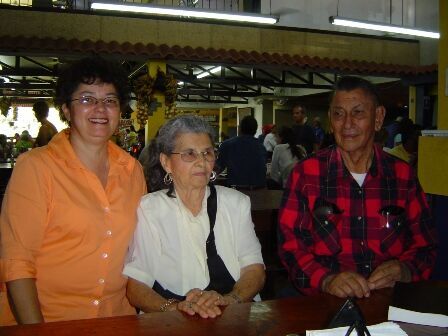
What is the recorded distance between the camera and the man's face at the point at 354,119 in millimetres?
2404

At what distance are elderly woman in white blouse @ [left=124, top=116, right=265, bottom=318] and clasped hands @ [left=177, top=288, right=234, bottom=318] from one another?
26 cm

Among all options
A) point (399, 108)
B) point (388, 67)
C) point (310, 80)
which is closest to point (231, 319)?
point (388, 67)

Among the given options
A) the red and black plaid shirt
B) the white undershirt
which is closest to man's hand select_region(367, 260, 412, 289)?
the red and black plaid shirt

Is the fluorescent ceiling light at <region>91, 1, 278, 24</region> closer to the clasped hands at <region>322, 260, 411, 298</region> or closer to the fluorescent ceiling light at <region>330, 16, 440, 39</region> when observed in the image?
the fluorescent ceiling light at <region>330, 16, 440, 39</region>

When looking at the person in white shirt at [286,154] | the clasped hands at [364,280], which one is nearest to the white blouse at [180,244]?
the clasped hands at [364,280]

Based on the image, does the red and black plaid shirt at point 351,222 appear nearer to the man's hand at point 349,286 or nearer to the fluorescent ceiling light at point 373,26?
the man's hand at point 349,286

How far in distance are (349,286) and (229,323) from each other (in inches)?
24.7

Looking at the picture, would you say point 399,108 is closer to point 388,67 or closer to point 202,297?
point 388,67

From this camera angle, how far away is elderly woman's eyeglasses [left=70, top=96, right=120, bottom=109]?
2.07m

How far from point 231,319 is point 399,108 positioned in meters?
14.7

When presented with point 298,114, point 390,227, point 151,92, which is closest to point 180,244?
point 390,227

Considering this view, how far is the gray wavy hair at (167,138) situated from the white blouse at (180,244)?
16 centimetres

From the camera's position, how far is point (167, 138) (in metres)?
2.24

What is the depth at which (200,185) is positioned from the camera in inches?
86.0
